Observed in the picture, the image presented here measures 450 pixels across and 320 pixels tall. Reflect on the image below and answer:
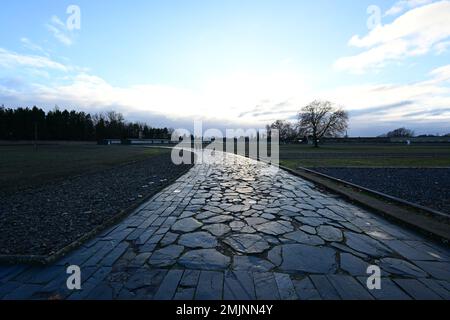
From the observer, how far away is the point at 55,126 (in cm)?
7169

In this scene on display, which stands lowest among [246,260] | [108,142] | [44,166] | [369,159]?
[246,260]

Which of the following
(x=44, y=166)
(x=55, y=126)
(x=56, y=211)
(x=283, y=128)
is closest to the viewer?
(x=56, y=211)

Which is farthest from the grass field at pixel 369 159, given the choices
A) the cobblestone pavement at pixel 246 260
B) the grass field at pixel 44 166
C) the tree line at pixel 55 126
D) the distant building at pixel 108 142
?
the distant building at pixel 108 142

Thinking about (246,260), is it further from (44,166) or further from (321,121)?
(321,121)

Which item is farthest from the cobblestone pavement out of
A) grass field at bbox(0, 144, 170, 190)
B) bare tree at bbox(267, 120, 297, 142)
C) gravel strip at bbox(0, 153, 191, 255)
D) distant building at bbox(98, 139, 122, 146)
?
bare tree at bbox(267, 120, 297, 142)

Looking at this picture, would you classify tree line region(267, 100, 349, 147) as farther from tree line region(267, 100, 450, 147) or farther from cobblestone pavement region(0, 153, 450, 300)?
cobblestone pavement region(0, 153, 450, 300)

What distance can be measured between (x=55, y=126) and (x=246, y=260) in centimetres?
8747

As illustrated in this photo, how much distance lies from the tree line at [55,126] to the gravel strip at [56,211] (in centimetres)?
5858

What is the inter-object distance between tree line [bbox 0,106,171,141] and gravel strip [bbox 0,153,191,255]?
5858 centimetres

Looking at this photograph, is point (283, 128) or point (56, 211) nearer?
point (56, 211)

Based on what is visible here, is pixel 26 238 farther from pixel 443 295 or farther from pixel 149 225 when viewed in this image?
pixel 443 295

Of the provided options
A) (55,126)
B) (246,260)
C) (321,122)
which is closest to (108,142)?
(55,126)

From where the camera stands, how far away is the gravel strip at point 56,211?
11.4 feet

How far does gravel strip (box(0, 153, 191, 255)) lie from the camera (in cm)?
346
